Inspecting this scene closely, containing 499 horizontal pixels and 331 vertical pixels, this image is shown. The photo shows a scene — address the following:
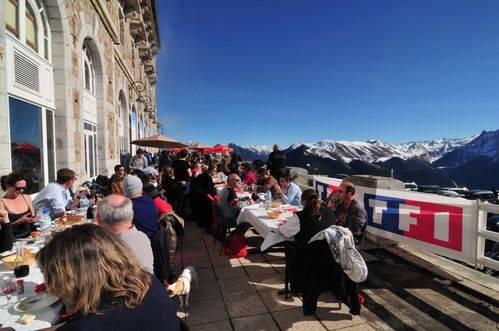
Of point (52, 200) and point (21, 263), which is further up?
point (52, 200)

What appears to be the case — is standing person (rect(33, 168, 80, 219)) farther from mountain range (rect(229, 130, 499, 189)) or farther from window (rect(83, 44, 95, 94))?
mountain range (rect(229, 130, 499, 189))

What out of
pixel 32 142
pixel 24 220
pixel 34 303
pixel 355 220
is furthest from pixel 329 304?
pixel 32 142

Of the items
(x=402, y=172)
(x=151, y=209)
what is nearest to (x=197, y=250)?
(x=151, y=209)

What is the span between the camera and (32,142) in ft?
20.8

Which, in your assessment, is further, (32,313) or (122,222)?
(122,222)

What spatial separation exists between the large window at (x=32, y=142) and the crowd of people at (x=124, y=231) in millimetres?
1302

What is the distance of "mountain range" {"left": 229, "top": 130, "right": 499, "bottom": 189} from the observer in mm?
97875

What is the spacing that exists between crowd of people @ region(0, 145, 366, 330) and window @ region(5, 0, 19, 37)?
342 cm

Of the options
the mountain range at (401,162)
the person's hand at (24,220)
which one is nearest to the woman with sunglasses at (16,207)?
the person's hand at (24,220)

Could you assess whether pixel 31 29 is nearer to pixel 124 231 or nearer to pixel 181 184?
pixel 181 184

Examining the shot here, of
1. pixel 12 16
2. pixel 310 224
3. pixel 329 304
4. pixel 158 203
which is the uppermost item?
pixel 12 16

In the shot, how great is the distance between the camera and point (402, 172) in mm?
112438

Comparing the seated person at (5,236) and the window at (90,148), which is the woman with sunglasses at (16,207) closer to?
the seated person at (5,236)

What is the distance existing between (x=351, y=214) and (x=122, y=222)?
333 cm
